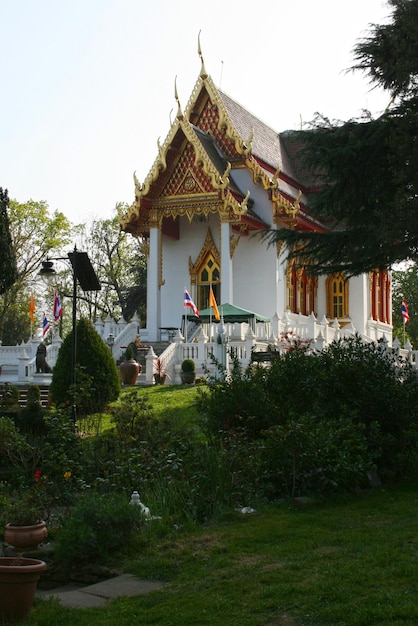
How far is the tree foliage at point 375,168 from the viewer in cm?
1520

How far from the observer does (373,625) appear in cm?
525

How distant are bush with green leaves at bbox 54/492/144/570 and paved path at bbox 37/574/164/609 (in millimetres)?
356

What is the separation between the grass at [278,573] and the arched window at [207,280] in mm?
23365

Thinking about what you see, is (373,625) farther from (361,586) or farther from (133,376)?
(133,376)

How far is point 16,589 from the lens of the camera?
19.3 feet

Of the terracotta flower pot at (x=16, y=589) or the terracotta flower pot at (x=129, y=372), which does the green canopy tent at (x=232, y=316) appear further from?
the terracotta flower pot at (x=16, y=589)

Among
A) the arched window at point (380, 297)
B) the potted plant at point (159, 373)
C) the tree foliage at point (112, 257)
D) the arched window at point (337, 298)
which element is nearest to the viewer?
the potted plant at point (159, 373)

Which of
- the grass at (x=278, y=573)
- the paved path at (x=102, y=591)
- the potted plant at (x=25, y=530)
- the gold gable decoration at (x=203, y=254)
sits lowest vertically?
the paved path at (x=102, y=591)

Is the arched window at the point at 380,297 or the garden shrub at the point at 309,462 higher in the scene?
the arched window at the point at 380,297

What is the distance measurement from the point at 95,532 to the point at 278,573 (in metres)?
1.81

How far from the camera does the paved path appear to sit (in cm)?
641

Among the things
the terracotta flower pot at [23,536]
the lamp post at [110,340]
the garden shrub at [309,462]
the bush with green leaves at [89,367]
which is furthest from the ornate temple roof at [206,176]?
the terracotta flower pot at [23,536]

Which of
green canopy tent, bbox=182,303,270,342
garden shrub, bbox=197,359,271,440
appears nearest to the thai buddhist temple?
green canopy tent, bbox=182,303,270,342

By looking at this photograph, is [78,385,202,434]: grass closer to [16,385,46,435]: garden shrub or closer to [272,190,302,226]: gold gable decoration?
[16,385,46,435]: garden shrub
